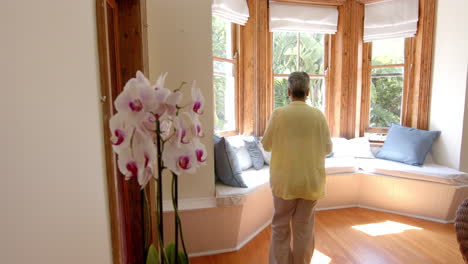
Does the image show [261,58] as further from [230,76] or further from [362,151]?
[362,151]

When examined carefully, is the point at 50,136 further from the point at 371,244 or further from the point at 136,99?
the point at 371,244

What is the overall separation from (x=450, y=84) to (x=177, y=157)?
12.8 feet

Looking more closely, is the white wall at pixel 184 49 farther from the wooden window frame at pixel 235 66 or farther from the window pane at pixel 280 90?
the window pane at pixel 280 90

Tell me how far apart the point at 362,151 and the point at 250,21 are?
247 cm

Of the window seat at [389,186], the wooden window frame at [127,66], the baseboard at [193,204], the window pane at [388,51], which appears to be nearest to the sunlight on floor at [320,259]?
the window seat at [389,186]

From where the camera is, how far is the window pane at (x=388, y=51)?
12.6 feet

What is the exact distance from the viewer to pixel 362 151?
3832 millimetres

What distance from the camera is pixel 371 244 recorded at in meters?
2.63

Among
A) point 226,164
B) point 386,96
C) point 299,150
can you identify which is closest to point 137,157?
point 299,150

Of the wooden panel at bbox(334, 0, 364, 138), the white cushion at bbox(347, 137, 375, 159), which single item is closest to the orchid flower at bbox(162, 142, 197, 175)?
the white cushion at bbox(347, 137, 375, 159)

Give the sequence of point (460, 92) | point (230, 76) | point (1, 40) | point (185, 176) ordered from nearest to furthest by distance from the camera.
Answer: point (1, 40) → point (185, 176) → point (460, 92) → point (230, 76)

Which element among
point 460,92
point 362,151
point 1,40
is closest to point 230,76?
point 362,151

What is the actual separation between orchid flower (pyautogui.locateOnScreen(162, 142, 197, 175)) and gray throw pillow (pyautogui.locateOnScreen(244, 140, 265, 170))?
2645mm

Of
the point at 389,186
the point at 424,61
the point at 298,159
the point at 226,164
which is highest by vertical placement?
the point at 424,61
